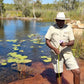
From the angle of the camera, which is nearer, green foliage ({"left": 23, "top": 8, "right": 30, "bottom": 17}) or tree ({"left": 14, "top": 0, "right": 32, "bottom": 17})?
green foliage ({"left": 23, "top": 8, "right": 30, "bottom": 17})

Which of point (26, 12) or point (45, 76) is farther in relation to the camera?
point (26, 12)

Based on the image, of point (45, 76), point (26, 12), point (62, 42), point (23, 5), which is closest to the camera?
point (62, 42)

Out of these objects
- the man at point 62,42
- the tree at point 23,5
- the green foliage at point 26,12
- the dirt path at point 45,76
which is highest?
the tree at point 23,5

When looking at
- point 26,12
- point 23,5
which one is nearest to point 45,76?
point 26,12

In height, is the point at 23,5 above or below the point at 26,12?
above

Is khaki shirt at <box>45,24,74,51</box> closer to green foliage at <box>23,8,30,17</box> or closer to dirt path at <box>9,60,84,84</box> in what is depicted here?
dirt path at <box>9,60,84,84</box>

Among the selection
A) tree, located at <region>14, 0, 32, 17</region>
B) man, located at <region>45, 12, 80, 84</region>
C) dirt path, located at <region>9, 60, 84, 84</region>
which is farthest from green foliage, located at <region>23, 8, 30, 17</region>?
man, located at <region>45, 12, 80, 84</region>

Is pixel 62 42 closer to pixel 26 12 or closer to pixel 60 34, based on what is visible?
pixel 60 34

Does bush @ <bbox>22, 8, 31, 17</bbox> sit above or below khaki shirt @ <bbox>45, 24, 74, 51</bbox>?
above

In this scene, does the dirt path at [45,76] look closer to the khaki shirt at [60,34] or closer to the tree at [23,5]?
the khaki shirt at [60,34]

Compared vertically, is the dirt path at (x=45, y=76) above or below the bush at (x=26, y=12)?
below

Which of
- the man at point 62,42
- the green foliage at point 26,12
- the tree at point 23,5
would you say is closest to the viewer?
the man at point 62,42

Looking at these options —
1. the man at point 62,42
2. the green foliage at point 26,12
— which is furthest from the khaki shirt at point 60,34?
the green foliage at point 26,12

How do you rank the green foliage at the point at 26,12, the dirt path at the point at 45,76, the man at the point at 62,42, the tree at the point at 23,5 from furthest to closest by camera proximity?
the tree at the point at 23,5 < the green foliage at the point at 26,12 < the dirt path at the point at 45,76 < the man at the point at 62,42
